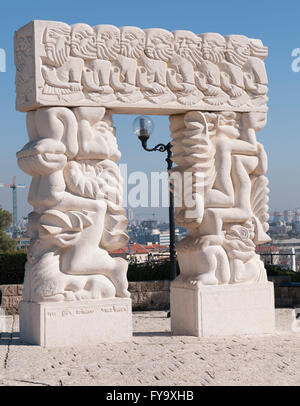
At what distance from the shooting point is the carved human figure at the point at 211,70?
9.18 meters

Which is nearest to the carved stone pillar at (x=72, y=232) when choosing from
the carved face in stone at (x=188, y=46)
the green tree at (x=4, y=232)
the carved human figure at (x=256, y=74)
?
the carved face in stone at (x=188, y=46)

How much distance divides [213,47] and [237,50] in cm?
36

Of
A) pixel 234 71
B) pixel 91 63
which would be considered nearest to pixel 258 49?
pixel 234 71

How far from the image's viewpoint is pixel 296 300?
13062 mm

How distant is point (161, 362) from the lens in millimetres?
7398

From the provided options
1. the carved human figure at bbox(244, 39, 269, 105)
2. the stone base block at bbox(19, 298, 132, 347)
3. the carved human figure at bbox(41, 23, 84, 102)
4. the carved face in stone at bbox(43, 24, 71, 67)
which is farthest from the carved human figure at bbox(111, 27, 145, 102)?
the stone base block at bbox(19, 298, 132, 347)

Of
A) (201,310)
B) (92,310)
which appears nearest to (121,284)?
(92,310)

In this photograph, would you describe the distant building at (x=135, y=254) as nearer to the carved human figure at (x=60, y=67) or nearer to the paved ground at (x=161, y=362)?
the paved ground at (x=161, y=362)

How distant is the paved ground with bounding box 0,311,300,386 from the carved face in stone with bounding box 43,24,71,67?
11.0ft

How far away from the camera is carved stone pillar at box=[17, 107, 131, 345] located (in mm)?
8289

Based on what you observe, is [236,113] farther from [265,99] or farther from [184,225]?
[184,225]

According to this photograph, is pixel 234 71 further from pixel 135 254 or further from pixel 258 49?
pixel 135 254

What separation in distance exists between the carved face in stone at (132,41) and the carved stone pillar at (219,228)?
3.46ft

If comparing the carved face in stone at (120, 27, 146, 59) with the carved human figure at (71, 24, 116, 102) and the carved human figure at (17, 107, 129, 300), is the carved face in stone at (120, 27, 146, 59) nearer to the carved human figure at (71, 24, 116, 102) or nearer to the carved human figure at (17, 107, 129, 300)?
the carved human figure at (71, 24, 116, 102)
